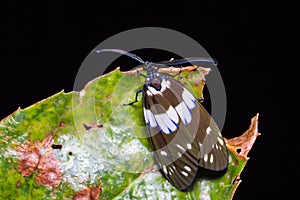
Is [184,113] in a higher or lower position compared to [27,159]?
lower

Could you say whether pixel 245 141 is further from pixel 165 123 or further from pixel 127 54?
pixel 127 54

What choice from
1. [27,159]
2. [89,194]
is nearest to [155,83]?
[89,194]

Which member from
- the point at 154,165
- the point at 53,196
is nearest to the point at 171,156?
the point at 154,165

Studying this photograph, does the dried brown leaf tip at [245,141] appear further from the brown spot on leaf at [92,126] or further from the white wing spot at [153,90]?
the brown spot on leaf at [92,126]

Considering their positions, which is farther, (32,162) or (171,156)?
(171,156)

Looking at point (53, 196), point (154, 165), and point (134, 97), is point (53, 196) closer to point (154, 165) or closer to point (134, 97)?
point (154, 165)

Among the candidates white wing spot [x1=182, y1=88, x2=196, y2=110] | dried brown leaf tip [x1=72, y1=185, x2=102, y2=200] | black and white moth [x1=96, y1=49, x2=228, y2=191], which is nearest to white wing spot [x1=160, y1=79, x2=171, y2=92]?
black and white moth [x1=96, y1=49, x2=228, y2=191]

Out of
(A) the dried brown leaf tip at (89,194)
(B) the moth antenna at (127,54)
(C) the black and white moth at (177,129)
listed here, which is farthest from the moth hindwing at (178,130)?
(A) the dried brown leaf tip at (89,194)
